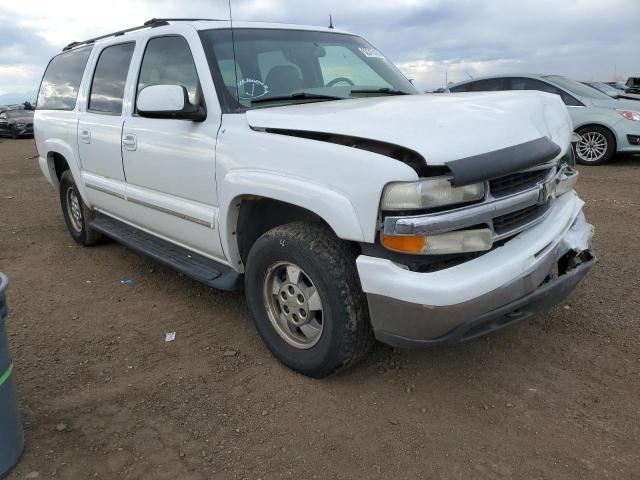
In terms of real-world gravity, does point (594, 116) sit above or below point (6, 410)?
above

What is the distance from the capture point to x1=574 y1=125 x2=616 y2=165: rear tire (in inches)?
365

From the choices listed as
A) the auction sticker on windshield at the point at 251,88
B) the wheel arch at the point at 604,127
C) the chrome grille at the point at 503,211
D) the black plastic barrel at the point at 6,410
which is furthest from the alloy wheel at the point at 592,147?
the black plastic barrel at the point at 6,410

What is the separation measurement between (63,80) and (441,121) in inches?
180

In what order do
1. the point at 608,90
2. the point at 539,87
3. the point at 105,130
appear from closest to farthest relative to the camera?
the point at 105,130, the point at 539,87, the point at 608,90

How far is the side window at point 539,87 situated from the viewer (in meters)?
9.61

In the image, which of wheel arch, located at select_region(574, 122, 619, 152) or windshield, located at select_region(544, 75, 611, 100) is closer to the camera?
wheel arch, located at select_region(574, 122, 619, 152)

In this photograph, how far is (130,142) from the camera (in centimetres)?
396

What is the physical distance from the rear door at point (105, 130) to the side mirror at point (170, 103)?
1.08 metres

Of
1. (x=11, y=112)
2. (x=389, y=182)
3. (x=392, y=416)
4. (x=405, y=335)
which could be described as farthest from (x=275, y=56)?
(x=11, y=112)

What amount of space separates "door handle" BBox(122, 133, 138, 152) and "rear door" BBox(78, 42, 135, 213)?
0.12m

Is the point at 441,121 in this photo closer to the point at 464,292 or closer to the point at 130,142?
the point at 464,292

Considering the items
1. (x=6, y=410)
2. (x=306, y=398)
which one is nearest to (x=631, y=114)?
(x=306, y=398)

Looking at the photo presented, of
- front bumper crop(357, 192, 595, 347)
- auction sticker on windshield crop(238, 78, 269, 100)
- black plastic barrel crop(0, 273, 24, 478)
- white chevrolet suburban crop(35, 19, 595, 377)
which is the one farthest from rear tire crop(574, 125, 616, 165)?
black plastic barrel crop(0, 273, 24, 478)

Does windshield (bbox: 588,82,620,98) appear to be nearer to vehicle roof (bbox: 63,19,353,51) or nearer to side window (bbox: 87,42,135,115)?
vehicle roof (bbox: 63,19,353,51)
